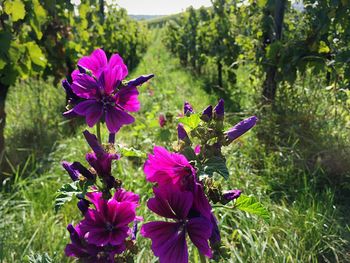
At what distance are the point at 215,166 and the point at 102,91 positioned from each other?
40cm

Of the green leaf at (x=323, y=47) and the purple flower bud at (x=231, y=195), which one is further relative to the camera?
the green leaf at (x=323, y=47)

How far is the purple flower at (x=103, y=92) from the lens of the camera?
3.70 ft

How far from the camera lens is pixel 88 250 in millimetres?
1142

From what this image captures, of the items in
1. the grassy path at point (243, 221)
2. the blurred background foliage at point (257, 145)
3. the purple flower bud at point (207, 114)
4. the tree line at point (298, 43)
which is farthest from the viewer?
the tree line at point (298, 43)

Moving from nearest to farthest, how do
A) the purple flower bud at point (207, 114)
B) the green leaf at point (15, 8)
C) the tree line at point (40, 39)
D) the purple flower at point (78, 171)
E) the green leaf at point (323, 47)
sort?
the purple flower bud at point (207, 114) < the purple flower at point (78, 171) < the green leaf at point (15, 8) < the tree line at point (40, 39) < the green leaf at point (323, 47)

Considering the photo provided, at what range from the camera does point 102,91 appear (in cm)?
114

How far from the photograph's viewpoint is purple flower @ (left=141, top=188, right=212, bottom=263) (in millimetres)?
959

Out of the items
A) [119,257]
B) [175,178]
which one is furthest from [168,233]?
[119,257]

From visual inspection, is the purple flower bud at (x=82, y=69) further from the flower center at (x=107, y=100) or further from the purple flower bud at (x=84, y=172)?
the purple flower bud at (x=84, y=172)

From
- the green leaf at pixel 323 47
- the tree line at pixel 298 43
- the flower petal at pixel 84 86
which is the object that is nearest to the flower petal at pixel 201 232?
the flower petal at pixel 84 86

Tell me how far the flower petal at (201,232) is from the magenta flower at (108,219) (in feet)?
0.65

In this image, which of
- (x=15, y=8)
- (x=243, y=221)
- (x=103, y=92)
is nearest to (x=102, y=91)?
(x=103, y=92)

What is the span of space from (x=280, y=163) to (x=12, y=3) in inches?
106

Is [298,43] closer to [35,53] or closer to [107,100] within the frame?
[35,53]
